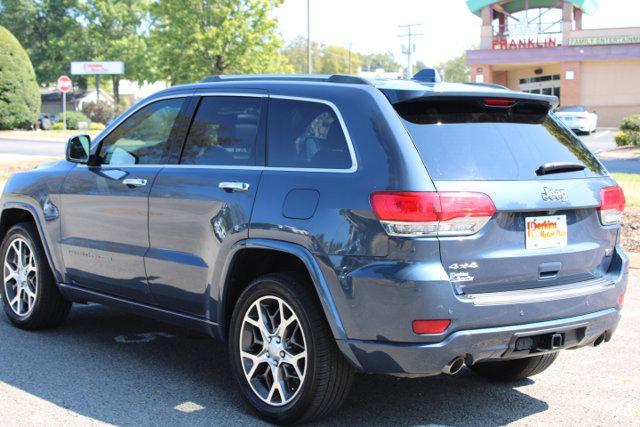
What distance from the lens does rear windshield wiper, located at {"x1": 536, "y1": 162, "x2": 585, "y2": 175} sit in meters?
4.40

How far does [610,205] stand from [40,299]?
4.14 m

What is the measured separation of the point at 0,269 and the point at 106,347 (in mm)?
1274

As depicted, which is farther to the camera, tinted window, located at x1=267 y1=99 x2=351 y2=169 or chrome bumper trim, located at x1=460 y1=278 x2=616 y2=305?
tinted window, located at x1=267 y1=99 x2=351 y2=169

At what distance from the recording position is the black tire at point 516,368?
5.20m

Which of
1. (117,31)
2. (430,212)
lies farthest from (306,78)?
(117,31)

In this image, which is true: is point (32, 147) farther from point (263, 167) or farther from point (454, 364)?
point (454, 364)

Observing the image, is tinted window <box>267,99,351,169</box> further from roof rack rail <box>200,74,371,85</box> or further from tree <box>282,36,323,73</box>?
tree <box>282,36,323,73</box>

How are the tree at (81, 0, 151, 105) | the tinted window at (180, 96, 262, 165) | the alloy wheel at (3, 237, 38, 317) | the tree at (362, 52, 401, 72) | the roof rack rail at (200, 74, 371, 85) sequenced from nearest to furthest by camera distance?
the roof rack rail at (200, 74, 371, 85)
the tinted window at (180, 96, 262, 165)
the alloy wheel at (3, 237, 38, 317)
the tree at (81, 0, 151, 105)
the tree at (362, 52, 401, 72)

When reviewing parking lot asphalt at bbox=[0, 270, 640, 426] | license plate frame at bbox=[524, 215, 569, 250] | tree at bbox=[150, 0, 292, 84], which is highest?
tree at bbox=[150, 0, 292, 84]

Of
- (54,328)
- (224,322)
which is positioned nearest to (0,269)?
(54,328)

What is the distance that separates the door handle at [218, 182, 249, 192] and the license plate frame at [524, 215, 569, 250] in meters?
1.55

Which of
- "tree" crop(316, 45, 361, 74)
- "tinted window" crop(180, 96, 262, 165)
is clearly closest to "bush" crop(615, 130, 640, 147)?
"tinted window" crop(180, 96, 262, 165)

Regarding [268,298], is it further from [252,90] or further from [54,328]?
[54,328]

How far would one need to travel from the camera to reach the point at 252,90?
197 inches
